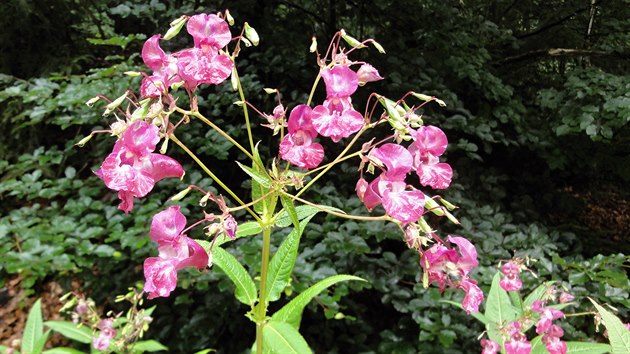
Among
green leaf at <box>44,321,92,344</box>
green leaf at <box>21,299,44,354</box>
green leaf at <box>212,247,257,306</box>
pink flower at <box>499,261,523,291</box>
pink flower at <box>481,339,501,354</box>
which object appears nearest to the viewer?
green leaf at <box>212,247,257,306</box>

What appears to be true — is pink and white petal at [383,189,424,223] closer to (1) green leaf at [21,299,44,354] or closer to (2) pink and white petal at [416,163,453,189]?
(2) pink and white petal at [416,163,453,189]

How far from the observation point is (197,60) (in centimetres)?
90

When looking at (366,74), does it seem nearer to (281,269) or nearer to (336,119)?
(336,119)

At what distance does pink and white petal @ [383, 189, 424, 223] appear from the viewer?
0.84m

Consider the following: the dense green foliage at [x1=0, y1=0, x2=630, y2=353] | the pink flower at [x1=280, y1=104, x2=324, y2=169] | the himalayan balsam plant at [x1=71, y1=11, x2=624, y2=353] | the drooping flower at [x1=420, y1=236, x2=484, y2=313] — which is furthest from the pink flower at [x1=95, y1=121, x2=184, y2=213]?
the dense green foliage at [x1=0, y1=0, x2=630, y2=353]

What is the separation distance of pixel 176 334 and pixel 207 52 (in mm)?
2120

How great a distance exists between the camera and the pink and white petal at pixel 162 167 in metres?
0.86

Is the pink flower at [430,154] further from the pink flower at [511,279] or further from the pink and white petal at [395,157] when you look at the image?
the pink flower at [511,279]

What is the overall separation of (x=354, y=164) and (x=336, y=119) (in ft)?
7.28

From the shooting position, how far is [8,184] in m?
2.67

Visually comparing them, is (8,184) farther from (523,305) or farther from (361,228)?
(523,305)

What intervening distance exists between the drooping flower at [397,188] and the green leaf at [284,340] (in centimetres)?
39

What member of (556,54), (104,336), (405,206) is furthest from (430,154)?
(556,54)

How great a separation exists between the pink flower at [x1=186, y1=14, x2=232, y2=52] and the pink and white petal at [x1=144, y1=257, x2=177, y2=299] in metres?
0.41
